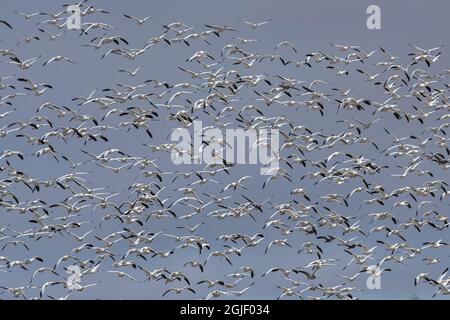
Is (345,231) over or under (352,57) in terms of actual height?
under

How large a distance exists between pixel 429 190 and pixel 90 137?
2324cm

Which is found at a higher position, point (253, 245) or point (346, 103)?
point (346, 103)

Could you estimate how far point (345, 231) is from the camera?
310 ft

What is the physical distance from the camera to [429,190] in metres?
95.2

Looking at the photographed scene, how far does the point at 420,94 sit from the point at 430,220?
893cm

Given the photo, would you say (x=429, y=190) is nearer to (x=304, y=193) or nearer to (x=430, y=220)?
(x=430, y=220)
